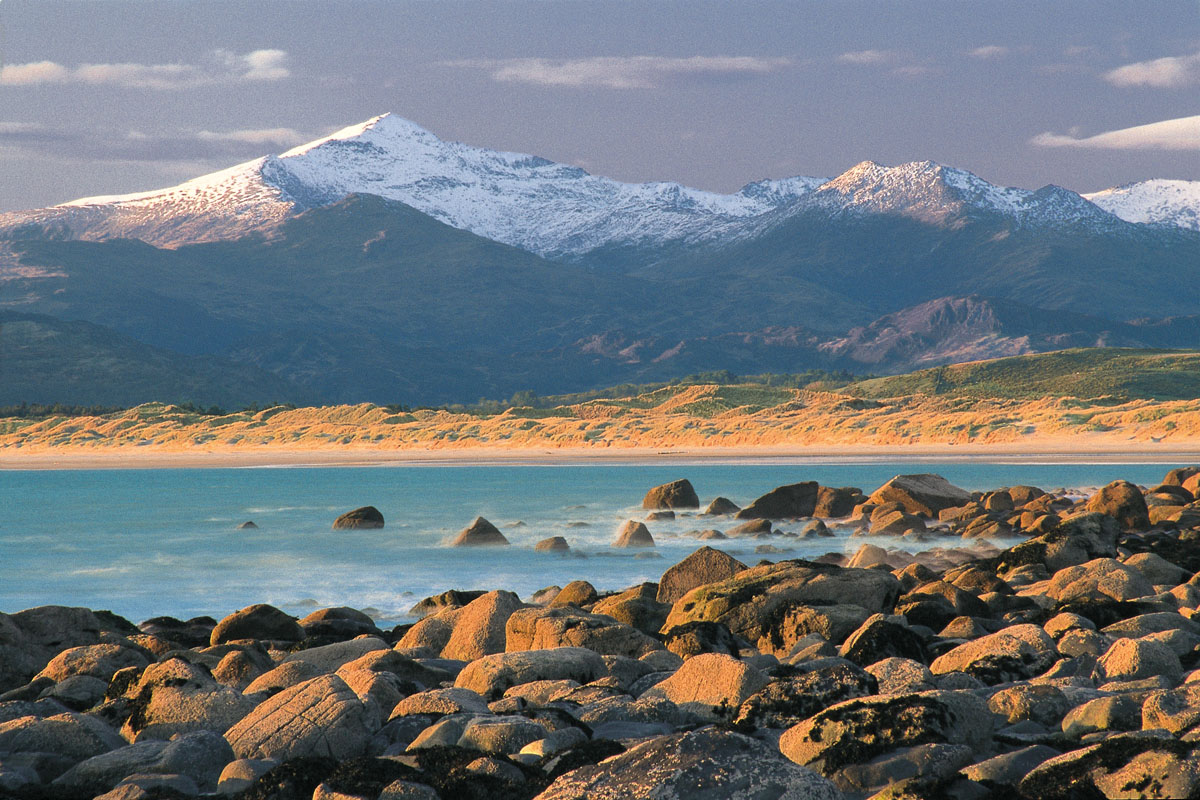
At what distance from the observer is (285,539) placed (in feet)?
92.8

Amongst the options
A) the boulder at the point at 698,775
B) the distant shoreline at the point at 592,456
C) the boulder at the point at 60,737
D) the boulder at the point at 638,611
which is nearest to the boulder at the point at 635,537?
the boulder at the point at 638,611

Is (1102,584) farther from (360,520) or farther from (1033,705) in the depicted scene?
(360,520)

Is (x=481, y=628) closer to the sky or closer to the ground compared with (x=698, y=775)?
closer to the ground

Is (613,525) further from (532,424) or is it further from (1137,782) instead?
(532,424)

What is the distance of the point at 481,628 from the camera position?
36.9 ft

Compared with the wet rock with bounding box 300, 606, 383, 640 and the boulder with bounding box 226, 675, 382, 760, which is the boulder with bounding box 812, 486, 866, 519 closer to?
the wet rock with bounding box 300, 606, 383, 640

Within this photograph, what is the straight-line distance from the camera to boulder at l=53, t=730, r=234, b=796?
22.0 feet

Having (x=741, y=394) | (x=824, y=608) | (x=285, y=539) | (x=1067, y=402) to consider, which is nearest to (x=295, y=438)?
(x=741, y=394)

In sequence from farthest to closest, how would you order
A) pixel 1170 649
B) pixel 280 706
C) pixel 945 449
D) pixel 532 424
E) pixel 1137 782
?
1. pixel 532 424
2. pixel 945 449
3. pixel 1170 649
4. pixel 280 706
5. pixel 1137 782

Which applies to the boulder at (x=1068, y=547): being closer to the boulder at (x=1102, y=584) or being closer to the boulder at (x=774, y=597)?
the boulder at (x=1102, y=584)

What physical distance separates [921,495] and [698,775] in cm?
2405

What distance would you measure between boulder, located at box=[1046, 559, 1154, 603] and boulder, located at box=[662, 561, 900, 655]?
222cm

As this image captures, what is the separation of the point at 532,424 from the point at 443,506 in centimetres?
3307

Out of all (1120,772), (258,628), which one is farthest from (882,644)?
(258,628)
